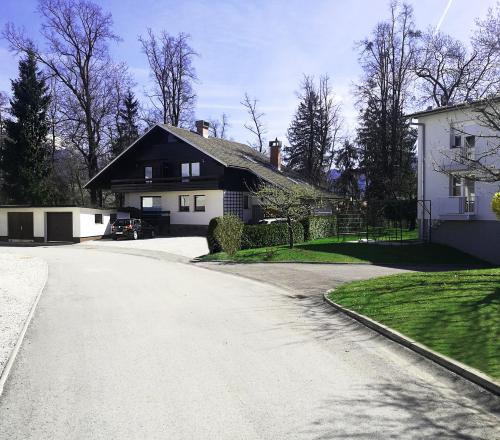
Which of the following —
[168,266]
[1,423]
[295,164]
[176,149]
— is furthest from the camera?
[295,164]

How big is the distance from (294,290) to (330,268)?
5.40 meters

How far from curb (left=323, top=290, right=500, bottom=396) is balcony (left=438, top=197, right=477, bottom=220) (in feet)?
56.2

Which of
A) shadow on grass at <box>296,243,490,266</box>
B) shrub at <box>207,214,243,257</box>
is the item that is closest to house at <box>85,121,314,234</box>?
shadow on grass at <box>296,243,490,266</box>

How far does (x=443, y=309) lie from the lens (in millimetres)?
8984

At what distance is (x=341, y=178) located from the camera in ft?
177

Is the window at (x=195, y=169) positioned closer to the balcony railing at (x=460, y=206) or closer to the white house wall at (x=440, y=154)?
the white house wall at (x=440, y=154)

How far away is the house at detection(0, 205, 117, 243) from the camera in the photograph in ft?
112

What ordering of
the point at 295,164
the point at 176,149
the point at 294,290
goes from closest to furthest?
the point at 294,290, the point at 176,149, the point at 295,164

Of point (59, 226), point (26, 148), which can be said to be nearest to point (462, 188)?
point (59, 226)

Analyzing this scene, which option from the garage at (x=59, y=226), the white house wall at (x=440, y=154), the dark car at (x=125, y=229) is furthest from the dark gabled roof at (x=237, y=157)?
the white house wall at (x=440, y=154)

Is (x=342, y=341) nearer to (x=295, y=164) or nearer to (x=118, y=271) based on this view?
(x=118, y=271)

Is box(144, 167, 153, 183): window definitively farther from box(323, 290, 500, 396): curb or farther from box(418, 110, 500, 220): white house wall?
box(323, 290, 500, 396): curb

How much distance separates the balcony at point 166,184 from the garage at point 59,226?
24.7 ft

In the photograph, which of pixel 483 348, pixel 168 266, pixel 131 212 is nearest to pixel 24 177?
pixel 131 212
